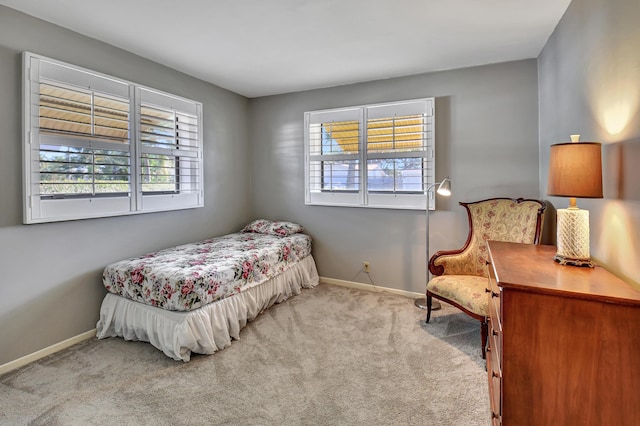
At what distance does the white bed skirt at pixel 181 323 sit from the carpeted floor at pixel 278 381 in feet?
0.25

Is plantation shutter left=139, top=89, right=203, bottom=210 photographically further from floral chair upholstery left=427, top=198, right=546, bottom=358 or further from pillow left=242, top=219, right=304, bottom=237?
floral chair upholstery left=427, top=198, right=546, bottom=358

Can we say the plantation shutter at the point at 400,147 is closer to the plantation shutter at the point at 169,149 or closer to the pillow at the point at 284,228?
the pillow at the point at 284,228


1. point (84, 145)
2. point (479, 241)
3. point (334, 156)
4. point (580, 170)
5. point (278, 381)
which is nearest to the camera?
point (580, 170)

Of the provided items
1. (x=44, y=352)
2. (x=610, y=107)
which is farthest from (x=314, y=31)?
(x=44, y=352)

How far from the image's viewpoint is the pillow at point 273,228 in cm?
408

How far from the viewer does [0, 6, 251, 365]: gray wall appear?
2.24m

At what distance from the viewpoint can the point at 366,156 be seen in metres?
3.85

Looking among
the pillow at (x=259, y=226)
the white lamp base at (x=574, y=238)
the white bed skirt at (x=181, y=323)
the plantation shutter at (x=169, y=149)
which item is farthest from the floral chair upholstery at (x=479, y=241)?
the plantation shutter at (x=169, y=149)

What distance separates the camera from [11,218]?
2268 mm

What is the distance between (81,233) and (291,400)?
2167 mm

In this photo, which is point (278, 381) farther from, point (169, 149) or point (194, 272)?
point (169, 149)

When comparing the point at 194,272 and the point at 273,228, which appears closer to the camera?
the point at 194,272

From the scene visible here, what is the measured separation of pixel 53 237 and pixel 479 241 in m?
3.58

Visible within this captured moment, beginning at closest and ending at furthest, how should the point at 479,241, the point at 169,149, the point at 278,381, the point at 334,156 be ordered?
the point at 278,381
the point at 479,241
the point at 169,149
the point at 334,156
